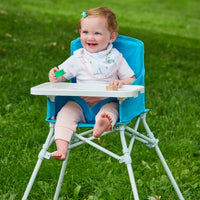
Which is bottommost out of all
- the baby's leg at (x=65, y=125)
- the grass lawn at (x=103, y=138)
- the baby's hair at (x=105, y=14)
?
the grass lawn at (x=103, y=138)

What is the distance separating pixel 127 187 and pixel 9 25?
5.63m

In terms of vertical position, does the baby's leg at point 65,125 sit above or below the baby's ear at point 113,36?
below

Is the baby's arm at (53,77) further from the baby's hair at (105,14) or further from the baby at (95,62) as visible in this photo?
the baby's hair at (105,14)

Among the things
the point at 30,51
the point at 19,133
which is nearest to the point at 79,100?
the point at 19,133

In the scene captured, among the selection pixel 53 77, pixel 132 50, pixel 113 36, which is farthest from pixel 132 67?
pixel 53 77

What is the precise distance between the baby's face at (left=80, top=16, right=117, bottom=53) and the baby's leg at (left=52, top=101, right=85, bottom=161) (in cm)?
41

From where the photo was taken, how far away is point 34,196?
2814 millimetres

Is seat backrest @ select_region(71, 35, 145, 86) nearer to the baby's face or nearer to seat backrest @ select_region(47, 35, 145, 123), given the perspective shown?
seat backrest @ select_region(47, 35, 145, 123)

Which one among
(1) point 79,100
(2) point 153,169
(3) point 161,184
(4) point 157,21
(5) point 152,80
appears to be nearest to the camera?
(1) point 79,100

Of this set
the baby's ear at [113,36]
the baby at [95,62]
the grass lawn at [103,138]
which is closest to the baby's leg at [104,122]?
the baby at [95,62]

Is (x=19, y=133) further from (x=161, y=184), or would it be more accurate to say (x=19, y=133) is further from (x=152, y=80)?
(x=152, y=80)

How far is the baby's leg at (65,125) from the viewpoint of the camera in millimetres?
2224

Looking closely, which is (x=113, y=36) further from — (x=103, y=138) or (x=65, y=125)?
(x=103, y=138)

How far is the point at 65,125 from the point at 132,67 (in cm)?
76
